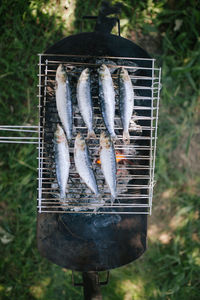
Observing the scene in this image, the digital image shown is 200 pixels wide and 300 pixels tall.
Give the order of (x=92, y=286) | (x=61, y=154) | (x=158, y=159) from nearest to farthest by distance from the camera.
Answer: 1. (x=61, y=154)
2. (x=92, y=286)
3. (x=158, y=159)

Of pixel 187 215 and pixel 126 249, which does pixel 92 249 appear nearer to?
pixel 126 249

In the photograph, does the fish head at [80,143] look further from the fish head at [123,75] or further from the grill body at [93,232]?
the grill body at [93,232]

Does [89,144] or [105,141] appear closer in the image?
[105,141]

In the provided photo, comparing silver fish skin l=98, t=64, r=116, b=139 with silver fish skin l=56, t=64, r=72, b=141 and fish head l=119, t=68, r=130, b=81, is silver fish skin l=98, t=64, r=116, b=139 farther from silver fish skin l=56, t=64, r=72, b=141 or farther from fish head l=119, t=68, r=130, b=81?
silver fish skin l=56, t=64, r=72, b=141

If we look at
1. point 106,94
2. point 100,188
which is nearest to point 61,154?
point 100,188

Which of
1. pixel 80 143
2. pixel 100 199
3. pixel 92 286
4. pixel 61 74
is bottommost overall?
pixel 92 286

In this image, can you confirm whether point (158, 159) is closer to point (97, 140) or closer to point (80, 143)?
point (97, 140)

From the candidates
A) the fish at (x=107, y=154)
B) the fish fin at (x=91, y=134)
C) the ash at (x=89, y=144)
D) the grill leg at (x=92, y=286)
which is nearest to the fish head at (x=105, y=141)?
the fish at (x=107, y=154)

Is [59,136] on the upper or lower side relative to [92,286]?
upper
